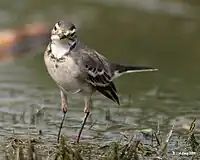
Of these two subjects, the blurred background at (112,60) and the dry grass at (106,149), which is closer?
the dry grass at (106,149)

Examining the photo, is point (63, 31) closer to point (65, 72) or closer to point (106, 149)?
point (65, 72)

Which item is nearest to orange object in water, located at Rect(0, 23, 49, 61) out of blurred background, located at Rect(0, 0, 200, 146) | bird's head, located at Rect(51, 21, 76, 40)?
blurred background, located at Rect(0, 0, 200, 146)

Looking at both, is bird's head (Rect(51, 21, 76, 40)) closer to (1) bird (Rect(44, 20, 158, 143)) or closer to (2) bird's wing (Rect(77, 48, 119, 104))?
(1) bird (Rect(44, 20, 158, 143))

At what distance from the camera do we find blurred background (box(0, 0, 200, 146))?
24.8 feet

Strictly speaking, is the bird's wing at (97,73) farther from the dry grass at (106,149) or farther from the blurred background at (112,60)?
the dry grass at (106,149)

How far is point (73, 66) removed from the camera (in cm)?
667

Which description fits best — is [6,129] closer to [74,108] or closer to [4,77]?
[74,108]

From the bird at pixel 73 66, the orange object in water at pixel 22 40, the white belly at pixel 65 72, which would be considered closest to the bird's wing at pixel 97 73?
the bird at pixel 73 66

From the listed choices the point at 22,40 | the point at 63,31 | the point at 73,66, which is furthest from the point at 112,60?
the point at 63,31

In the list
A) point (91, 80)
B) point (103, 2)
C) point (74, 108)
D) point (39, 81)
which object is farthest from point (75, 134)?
point (103, 2)

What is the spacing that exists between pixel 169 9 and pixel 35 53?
12.0 ft

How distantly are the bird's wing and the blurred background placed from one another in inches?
14.7

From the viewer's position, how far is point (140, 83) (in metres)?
9.84

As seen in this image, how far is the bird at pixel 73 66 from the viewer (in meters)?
6.55
